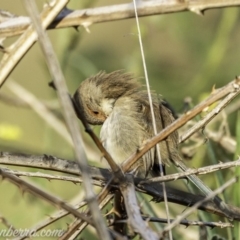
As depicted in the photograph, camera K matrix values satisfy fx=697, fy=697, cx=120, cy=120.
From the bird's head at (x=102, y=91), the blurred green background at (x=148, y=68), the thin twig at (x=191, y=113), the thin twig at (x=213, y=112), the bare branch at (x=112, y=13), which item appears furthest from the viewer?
the blurred green background at (x=148, y=68)

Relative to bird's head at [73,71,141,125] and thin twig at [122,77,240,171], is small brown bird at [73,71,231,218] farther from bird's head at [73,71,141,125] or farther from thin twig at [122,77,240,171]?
thin twig at [122,77,240,171]

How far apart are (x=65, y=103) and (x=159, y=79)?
12.8ft

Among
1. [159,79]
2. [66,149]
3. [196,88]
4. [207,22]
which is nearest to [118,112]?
[66,149]

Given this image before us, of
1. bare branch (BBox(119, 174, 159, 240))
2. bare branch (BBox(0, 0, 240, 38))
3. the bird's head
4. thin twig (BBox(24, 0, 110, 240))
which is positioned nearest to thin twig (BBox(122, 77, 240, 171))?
bare branch (BBox(119, 174, 159, 240))

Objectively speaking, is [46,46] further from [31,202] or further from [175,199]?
[31,202]

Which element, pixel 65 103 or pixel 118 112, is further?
pixel 118 112

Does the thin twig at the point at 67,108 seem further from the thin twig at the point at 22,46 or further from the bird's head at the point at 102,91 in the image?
the bird's head at the point at 102,91

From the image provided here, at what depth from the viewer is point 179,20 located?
5020 millimetres

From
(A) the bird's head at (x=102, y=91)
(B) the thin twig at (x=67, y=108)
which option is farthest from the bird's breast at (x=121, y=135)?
(B) the thin twig at (x=67, y=108)

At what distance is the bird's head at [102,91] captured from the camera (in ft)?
11.6

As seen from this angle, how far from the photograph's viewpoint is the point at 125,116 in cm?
349

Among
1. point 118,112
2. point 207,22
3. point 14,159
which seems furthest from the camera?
point 207,22

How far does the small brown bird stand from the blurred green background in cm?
30

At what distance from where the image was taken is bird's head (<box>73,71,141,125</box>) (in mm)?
3551
